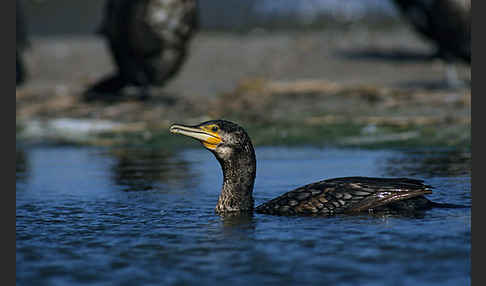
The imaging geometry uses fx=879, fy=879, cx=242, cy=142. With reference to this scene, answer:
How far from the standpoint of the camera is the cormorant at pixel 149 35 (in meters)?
16.1

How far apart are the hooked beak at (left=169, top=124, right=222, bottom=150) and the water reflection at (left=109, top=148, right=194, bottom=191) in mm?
2257

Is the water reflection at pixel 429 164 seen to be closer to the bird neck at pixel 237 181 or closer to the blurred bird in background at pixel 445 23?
the bird neck at pixel 237 181

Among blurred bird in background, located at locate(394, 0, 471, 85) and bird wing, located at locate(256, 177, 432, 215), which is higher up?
blurred bird in background, located at locate(394, 0, 471, 85)

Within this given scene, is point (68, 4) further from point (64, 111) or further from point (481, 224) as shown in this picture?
point (481, 224)

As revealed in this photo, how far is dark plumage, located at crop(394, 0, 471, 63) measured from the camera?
16219mm

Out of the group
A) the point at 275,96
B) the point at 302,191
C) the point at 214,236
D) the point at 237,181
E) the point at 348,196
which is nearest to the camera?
the point at 214,236

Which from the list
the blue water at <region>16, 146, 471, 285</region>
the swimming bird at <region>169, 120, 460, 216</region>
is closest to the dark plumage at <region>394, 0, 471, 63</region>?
the blue water at <region>16, 146, 471, 285</region>

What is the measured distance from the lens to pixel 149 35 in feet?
53.5

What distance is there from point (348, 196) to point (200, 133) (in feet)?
4.58

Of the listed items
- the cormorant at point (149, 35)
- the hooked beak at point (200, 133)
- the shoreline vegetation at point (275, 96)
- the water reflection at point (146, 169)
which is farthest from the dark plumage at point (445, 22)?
the hooked beak at point (200, 133)

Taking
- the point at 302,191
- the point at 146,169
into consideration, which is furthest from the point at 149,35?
the point at 302,191

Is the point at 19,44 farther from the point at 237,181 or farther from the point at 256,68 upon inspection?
the point at 237,181

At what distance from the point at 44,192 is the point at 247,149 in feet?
9.87

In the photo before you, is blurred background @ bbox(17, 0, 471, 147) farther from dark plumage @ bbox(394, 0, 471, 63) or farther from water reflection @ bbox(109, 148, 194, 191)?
water reflection @ bbox(109, 148, 194, 191)
